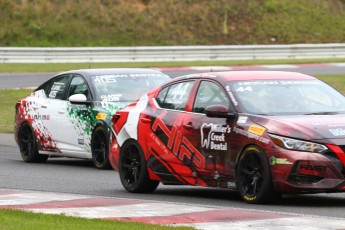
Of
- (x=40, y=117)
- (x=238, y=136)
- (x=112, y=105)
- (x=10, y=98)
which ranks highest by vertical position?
(x=238, y=136)

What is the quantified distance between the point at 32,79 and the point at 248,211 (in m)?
26.8

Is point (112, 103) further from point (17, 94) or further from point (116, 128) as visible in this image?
point (17, 94)

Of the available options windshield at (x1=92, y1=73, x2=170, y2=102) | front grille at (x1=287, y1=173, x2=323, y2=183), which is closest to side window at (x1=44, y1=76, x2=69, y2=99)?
windshield at (x1=92, y1=73, x2=170, y2=102)

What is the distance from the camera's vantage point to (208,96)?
38.5 feet

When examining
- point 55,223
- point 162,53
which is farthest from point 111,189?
point 162,53

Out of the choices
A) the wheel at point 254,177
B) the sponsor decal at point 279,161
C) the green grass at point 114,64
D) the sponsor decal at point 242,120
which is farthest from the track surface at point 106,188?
the green grass at point 114,64

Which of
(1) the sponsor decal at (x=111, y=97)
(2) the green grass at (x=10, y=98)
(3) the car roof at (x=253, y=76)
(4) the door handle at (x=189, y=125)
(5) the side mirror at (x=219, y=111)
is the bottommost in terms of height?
(2) the green grass at (x=10, y=98)

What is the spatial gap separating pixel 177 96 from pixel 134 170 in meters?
1.05

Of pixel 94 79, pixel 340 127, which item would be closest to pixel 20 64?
pixel 94 79

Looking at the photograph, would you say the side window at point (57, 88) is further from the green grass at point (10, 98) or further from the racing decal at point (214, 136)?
the racing decal at point (214, 136)

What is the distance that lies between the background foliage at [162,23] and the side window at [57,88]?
3393 cm

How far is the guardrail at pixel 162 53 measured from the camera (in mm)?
46375

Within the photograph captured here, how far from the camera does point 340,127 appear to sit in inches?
412

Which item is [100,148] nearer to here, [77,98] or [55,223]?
[77,98]
